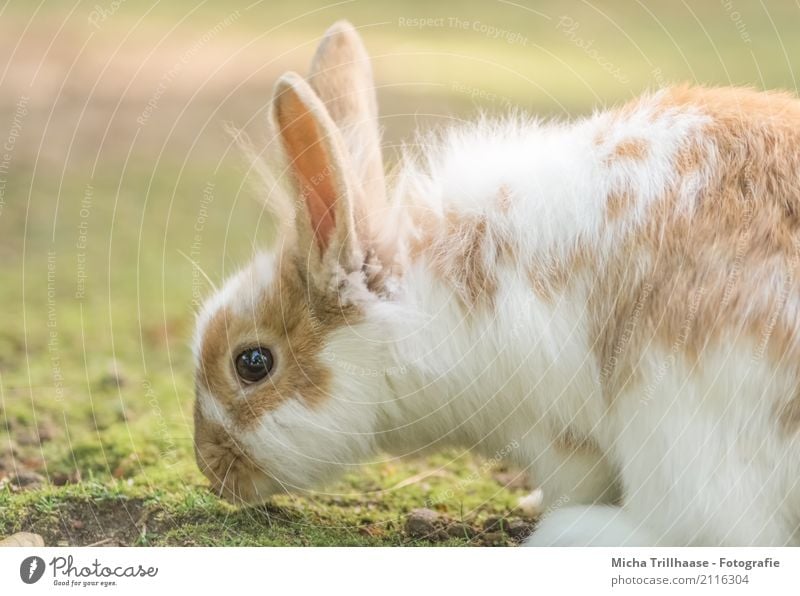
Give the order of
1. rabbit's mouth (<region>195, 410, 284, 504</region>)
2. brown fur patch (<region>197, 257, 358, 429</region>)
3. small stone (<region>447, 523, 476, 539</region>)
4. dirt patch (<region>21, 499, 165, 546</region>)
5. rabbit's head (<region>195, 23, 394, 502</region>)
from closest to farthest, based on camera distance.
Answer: rabbit's head (<region>195, 23, 394, 502</region>) < brown fur patch (<region>197, 257, 358, 429</region>) < rabbit's mouth (<region>195, 410, 284, 504</region>) < dirt patch (<region>21, 499, 165, 546</region>) < small stone (<region>447, 523, 476, 539</region>)

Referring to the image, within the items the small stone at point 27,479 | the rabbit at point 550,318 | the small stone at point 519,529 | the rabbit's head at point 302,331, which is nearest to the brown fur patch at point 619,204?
the rabbit at point 550,318

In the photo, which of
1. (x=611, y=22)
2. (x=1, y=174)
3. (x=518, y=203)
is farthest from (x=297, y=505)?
(x=1, y=174)

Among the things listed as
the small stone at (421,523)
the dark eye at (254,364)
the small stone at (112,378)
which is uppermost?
the dark eye at (254,364)

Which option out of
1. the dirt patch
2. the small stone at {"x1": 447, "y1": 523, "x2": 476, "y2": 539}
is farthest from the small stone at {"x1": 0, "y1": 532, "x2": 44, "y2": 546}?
the small stone at {"x1": 447, "y1": 523, "x2": 476, "y2": 539}

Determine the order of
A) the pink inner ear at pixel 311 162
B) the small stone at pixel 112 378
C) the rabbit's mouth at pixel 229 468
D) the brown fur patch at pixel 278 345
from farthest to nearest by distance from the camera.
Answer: the small stone at pixel 112 378 < the rabbit's mouth at pixel 229 468 < the brown fur patch at pixel 278 345 < the pink inner ear at pixel 311 162

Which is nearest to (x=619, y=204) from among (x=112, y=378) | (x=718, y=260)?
(x=718, y=260)
